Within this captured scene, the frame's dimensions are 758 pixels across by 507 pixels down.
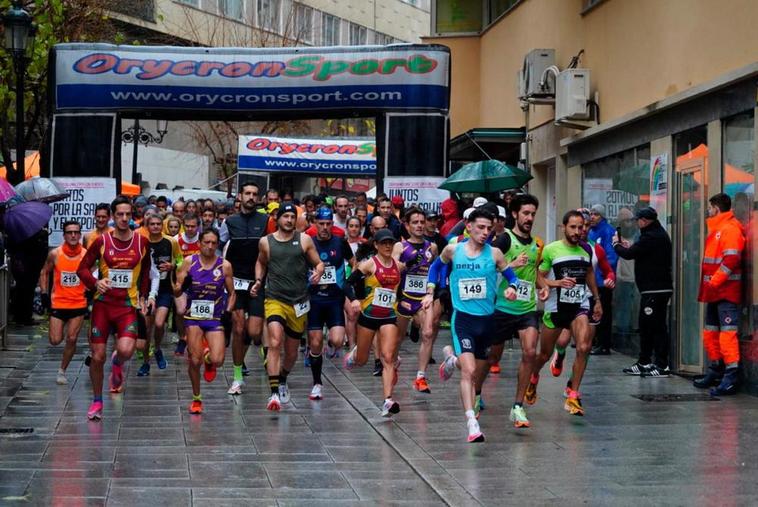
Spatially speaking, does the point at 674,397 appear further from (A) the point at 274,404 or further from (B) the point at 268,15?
(B) the point at 268,15

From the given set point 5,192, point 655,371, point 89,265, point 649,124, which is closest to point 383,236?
point 89,265

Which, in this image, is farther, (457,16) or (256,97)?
(457,16)

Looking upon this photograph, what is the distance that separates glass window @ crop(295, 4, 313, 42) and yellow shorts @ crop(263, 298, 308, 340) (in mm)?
41093

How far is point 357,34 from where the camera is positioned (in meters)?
66.7

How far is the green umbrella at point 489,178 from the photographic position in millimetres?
18250

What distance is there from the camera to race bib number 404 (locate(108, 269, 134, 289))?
489 inches

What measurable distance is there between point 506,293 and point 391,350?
1.81m

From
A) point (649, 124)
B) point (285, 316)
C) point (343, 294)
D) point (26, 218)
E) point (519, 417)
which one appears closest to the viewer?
point (519, 417)

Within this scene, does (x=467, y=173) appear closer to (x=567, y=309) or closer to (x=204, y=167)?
(x=567, y=309)

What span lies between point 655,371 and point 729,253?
2505 mm

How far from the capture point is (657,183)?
1700 cm

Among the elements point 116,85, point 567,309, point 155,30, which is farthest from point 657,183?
point 155,30

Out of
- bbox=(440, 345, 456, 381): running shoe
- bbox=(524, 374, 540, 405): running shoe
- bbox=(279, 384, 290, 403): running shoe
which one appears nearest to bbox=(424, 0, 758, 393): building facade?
bbox=(524, 374, 540, 405): running shoe

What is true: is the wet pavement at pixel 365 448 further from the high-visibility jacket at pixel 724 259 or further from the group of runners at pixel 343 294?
the high-visibility jacket at pixel 724 259
